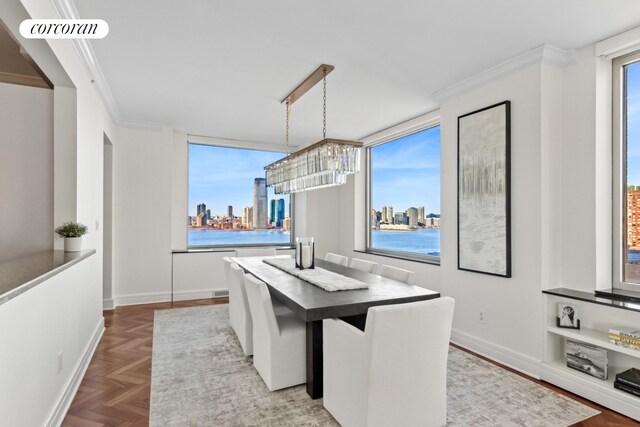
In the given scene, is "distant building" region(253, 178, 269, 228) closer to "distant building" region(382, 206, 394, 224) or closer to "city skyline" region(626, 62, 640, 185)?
"distant building" region(382, 206, 394, 224)

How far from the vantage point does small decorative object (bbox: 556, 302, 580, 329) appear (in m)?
2.71

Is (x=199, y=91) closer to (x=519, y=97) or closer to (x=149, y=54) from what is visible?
(x=149, y=54)

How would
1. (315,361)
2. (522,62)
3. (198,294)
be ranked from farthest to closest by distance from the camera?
1. (198,294)
2. (522,62)
3. (315,361)

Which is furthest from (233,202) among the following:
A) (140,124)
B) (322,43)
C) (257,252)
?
(322,43)

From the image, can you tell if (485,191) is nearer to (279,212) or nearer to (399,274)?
(399,274)

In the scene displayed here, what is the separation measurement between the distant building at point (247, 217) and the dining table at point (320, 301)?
11.6 ft

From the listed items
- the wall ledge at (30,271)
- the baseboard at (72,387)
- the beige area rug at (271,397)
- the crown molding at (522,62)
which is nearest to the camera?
the wall ledge at (30,271)

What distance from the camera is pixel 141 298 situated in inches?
199

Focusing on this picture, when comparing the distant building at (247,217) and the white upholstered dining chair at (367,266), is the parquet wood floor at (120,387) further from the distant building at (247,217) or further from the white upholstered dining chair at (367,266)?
the distant building at (247,217)

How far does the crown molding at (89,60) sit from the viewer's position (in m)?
2.25

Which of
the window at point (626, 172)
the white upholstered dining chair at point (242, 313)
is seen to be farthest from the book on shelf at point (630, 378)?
the white upholstered dining chair at point (242, 313)

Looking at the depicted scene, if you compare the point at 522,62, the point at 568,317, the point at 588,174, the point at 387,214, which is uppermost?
the point at 522,62

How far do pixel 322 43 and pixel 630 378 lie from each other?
122 inches

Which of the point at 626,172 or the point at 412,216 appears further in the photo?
the point at 412,216
